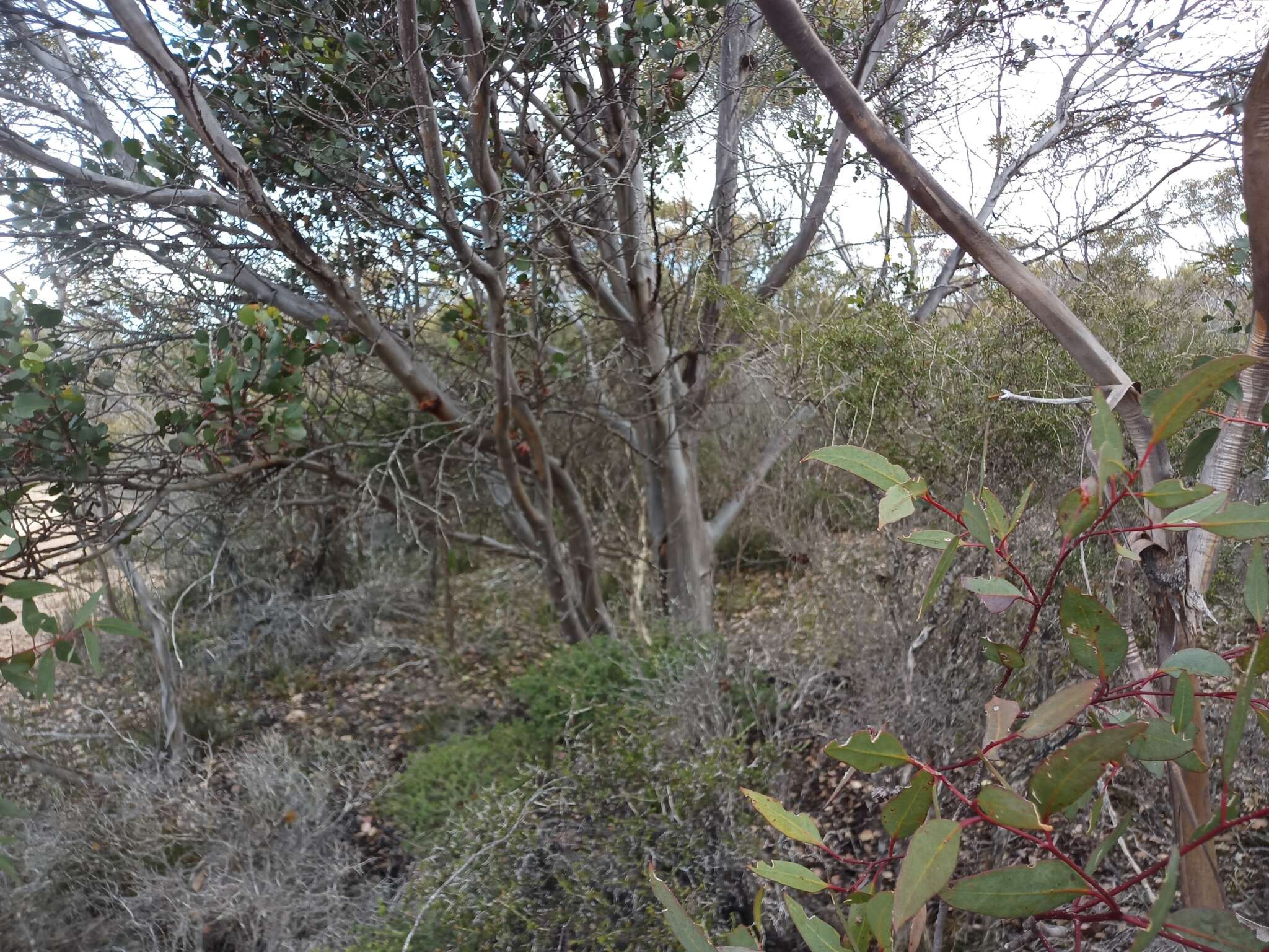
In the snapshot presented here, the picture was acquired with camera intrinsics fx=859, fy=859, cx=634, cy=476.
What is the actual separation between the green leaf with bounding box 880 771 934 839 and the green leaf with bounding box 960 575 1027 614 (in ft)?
0.63

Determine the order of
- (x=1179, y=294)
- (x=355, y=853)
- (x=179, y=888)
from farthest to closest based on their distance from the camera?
1. (x=1179, y=294)
2. (x=355, y=853)
3. (x=179, y=888)

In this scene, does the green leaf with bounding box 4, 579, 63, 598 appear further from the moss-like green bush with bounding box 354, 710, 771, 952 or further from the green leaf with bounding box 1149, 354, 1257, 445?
the green leaf with bounding box 1149, 354, 1257, 445

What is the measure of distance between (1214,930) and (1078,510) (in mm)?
324

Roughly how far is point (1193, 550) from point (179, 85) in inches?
101

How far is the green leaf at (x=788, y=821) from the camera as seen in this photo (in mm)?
804

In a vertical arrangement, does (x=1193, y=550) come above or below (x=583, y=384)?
below

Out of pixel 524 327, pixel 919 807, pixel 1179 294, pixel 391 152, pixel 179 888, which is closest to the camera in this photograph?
pixel 919 807

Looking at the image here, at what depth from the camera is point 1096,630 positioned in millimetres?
752

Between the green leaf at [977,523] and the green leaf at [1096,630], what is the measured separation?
77mm

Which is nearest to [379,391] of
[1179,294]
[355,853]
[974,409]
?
[355,853]

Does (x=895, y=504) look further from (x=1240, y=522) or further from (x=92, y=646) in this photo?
(x=92, y=646)

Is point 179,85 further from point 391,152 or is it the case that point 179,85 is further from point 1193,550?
point 1193,550

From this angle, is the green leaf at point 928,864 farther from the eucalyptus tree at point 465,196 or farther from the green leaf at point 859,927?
the eucalyptus tree at point 465,196

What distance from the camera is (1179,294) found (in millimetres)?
4133
